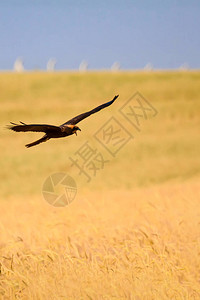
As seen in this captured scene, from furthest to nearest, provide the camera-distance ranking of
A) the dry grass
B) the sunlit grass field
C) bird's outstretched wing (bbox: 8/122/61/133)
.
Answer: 1. the sunlit grass field
2. the dry grass
3. bird's outstretched wing (bbox: 8/122/61/133)

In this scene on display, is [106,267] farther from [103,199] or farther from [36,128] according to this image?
[103,199]

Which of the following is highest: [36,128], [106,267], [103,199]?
[36,128]

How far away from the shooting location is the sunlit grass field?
399 centimetres

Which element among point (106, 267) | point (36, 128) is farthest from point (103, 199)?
point (36, 128)

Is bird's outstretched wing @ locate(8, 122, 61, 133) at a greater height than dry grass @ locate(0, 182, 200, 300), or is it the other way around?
bird's outstretched wing @ locate(8, 122, 61, 133)

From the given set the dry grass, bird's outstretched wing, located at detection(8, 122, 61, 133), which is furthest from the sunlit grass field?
bird's outstretched wing, located at detection(8, 122, 61, 133)

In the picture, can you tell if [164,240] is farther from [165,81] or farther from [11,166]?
[165,81]

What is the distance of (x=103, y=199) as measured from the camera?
350 inches

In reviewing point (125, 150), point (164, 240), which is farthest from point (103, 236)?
point (125, 150)

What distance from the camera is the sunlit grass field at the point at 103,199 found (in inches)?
157

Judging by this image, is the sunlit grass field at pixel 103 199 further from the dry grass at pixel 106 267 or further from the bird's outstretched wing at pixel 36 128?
the bird's outstretched wing at pixel 36 128

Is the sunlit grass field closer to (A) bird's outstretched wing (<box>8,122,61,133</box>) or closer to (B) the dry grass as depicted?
(B) the dry grass

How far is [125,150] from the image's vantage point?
25391 mm

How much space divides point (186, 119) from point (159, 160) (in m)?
10.6
